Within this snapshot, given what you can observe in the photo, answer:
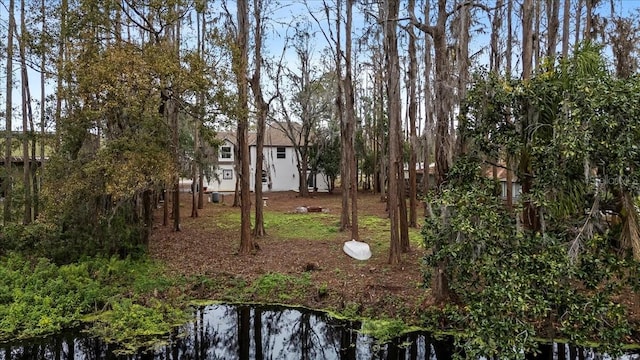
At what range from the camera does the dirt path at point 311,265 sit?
906cm

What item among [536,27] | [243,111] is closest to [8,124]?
[243,111]

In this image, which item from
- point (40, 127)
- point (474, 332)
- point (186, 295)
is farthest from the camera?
point (40, 127)

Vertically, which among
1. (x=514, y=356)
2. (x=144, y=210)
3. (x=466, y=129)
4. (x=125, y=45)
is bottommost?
(x=514, y=356)

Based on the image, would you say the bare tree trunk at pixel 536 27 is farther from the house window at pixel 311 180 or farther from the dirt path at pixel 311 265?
the house window at pixel 311 180

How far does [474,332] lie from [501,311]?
Result: 429mm

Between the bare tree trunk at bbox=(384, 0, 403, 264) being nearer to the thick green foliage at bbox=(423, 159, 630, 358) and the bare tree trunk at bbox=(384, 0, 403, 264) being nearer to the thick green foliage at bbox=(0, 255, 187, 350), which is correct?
the thick green foliage at bbox=(423, 159, 630, 358)

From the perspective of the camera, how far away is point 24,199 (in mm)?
12797

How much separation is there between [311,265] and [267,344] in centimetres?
327

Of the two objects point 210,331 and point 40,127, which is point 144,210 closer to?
point 40,127

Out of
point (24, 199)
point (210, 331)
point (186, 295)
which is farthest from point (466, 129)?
point (24, 199)

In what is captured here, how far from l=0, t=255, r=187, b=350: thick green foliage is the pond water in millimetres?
380

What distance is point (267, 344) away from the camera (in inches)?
315

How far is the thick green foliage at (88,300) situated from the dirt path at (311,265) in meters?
1.16

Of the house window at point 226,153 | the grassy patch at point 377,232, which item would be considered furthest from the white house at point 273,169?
the grassy patch at point 377,232
